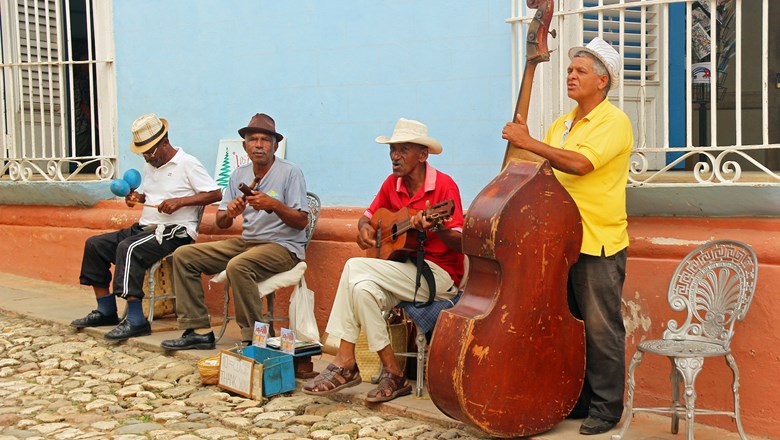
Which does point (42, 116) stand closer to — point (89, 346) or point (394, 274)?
point (89, 346)

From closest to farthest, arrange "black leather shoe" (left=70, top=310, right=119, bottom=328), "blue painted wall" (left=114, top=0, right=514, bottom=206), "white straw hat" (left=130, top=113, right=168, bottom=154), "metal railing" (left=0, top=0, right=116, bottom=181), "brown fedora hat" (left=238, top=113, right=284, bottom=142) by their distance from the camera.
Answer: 1. "blue painted wall" (left=114, top=0, right=514, bottom=206)
2. "brown fedora hat" (left=238, top=113, right=284, bottom=142)
3. "white straw hat" (left=130, top=113, right=168, bottom=154)
4. "black leather shoe" (left=70, top=310, right=119, bottom=328)
5. "metal railing" (left=0, top=0, right=116, bottom=181)

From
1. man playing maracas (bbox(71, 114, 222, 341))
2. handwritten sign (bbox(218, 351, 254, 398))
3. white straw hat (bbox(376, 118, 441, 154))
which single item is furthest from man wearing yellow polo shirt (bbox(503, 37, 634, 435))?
man playing maracas (bbox(71, 114, 222, 341))

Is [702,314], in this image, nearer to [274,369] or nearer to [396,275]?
[396,275]

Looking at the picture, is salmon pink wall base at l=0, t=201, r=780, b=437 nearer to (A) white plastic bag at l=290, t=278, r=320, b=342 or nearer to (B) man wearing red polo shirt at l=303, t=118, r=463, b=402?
(B) man wearing red polo shirt at l=303, t=118, r=463, b=402

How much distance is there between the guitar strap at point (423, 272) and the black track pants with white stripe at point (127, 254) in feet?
6.80

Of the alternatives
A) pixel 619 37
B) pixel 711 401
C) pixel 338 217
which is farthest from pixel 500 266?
pixel 338 217

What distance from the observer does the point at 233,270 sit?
553 centimetres

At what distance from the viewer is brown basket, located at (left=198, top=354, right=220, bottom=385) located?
17.5 feet

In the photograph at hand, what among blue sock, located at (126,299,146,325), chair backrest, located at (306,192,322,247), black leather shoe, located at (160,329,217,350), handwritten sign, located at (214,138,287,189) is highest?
handwritten sign, located at (214,138,287,189)

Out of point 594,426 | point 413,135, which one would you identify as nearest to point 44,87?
point 413,135

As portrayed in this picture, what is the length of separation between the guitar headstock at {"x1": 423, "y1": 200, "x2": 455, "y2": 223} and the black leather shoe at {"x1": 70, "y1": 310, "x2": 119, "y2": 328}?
116 inches

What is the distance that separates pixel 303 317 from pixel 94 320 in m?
1.72

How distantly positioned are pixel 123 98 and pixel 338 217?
240 cm

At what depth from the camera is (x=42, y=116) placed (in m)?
7.99
